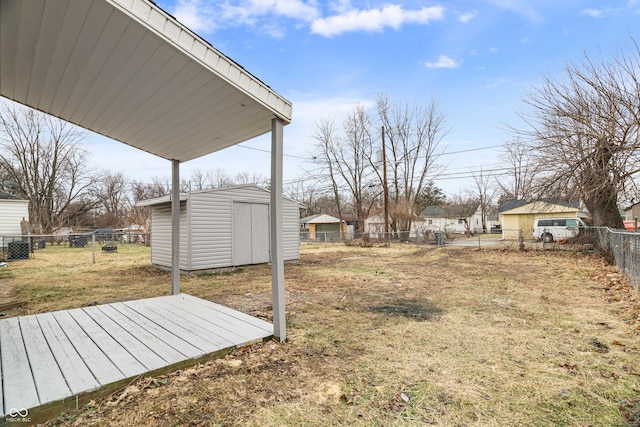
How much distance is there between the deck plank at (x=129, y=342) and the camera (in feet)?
8.01

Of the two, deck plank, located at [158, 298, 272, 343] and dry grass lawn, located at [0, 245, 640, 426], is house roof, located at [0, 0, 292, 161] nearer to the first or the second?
deck plank, located at [158, 298, 272, 343]

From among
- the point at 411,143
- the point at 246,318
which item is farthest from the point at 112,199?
the point at 246,318

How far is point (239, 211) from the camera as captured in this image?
9102 mm

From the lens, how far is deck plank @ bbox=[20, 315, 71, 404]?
1.95 m

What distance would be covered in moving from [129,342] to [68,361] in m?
0.49

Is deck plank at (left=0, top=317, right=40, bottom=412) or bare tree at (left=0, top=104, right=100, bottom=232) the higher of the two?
bare tree at (left=0, top=104, right=100, bottom=232)

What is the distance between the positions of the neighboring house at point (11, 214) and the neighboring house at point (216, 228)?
1200 cm

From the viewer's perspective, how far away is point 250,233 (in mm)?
9305

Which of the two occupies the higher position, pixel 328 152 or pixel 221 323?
pixel 328 152

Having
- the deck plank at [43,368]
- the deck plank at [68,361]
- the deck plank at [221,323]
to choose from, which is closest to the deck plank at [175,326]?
the deck plank at [221,323]

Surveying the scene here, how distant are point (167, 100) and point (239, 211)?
20.5ft

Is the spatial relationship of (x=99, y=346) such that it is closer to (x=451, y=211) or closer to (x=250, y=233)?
(x=250, y=233)

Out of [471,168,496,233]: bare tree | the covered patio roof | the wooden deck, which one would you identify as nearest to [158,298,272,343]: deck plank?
the wooden deck

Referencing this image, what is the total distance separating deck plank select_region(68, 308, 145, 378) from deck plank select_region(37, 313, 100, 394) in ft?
0.60
